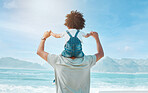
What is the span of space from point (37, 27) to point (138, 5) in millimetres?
12738

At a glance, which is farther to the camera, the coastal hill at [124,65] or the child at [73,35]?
the coastal hill at [124,65]

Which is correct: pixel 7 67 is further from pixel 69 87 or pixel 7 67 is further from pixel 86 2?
pixel 69 87

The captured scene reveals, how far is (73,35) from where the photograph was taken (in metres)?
0.95

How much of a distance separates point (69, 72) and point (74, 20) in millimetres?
311

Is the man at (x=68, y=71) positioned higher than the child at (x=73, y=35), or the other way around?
the child at (x=73, y=35)

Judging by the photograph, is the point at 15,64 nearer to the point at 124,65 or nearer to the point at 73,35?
the point at 124,65

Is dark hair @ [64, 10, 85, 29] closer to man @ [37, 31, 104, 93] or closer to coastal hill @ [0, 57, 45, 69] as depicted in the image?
man @ [37, 31, 104, 93]

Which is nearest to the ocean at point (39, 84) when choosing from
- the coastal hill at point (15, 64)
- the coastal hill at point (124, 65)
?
the coastal hill at point (15, 64)

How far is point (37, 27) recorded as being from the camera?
22656 millimetres

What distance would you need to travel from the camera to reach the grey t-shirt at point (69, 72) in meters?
0.88

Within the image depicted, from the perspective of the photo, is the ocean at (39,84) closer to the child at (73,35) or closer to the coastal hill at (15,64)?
the coastal hill at (15,64)

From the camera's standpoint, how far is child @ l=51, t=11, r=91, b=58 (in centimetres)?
89

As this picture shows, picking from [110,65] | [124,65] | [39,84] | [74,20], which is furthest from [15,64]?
[74,20]

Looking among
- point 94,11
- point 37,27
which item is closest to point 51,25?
point 37,27
